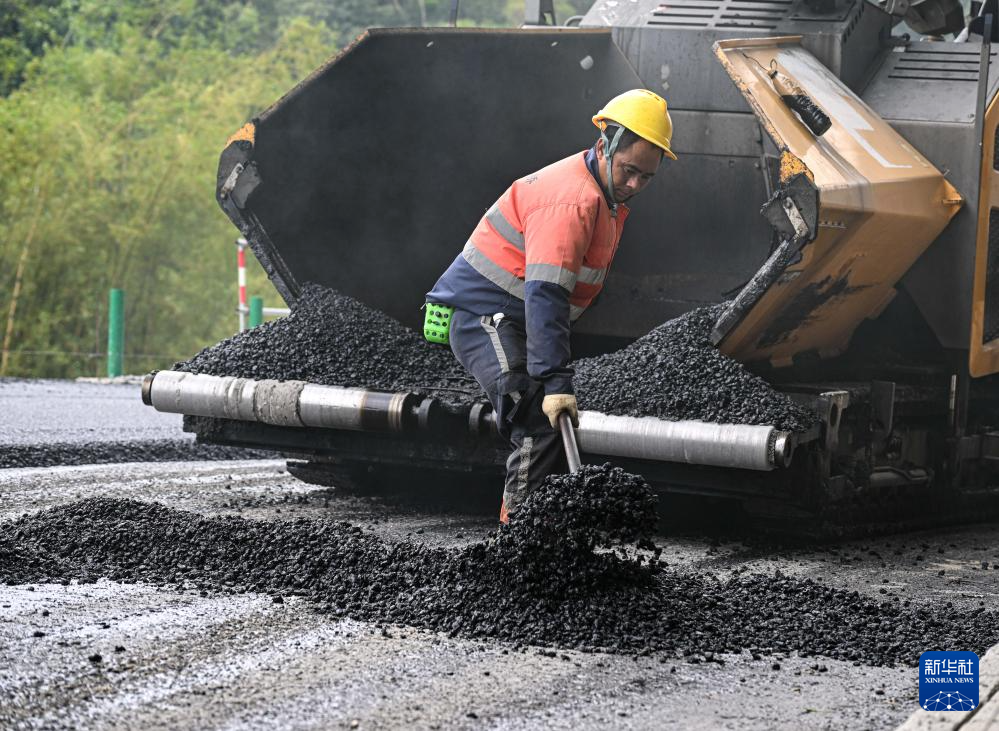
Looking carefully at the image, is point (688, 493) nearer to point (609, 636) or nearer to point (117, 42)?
point (609, 636)

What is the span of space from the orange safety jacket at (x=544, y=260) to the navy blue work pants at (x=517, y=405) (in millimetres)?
77

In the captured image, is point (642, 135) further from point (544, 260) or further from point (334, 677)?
point (334, 677)

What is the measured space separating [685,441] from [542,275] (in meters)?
1.06

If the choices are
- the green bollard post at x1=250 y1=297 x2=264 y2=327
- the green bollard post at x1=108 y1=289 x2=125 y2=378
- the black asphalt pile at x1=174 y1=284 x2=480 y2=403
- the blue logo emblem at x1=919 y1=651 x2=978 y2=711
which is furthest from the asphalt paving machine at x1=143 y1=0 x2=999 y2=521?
the green bollard post at x1=108 y1=289 x2=125 y2=378

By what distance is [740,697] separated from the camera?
3.40 metres

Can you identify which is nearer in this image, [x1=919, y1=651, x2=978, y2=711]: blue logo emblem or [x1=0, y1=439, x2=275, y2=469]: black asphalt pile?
[x1=919, y1=651, x2=978, y2=711]: blue logo emblem

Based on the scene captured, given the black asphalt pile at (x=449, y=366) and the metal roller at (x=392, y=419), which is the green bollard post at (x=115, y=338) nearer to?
the black asphalt pile at (x=449, y=366)

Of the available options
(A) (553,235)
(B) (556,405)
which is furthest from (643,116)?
(B) (556,405)

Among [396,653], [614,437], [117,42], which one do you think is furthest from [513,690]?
[117,42]

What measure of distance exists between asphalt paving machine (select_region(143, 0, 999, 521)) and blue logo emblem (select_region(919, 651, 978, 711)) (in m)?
1.34

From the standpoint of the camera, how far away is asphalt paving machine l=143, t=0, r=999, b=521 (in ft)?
17.3

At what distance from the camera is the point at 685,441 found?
5098mm

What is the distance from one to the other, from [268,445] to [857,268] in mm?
2482

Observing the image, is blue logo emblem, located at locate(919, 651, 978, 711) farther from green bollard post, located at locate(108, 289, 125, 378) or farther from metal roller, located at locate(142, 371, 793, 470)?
green bollard post, located at locate(108, 289, 125, 378)
